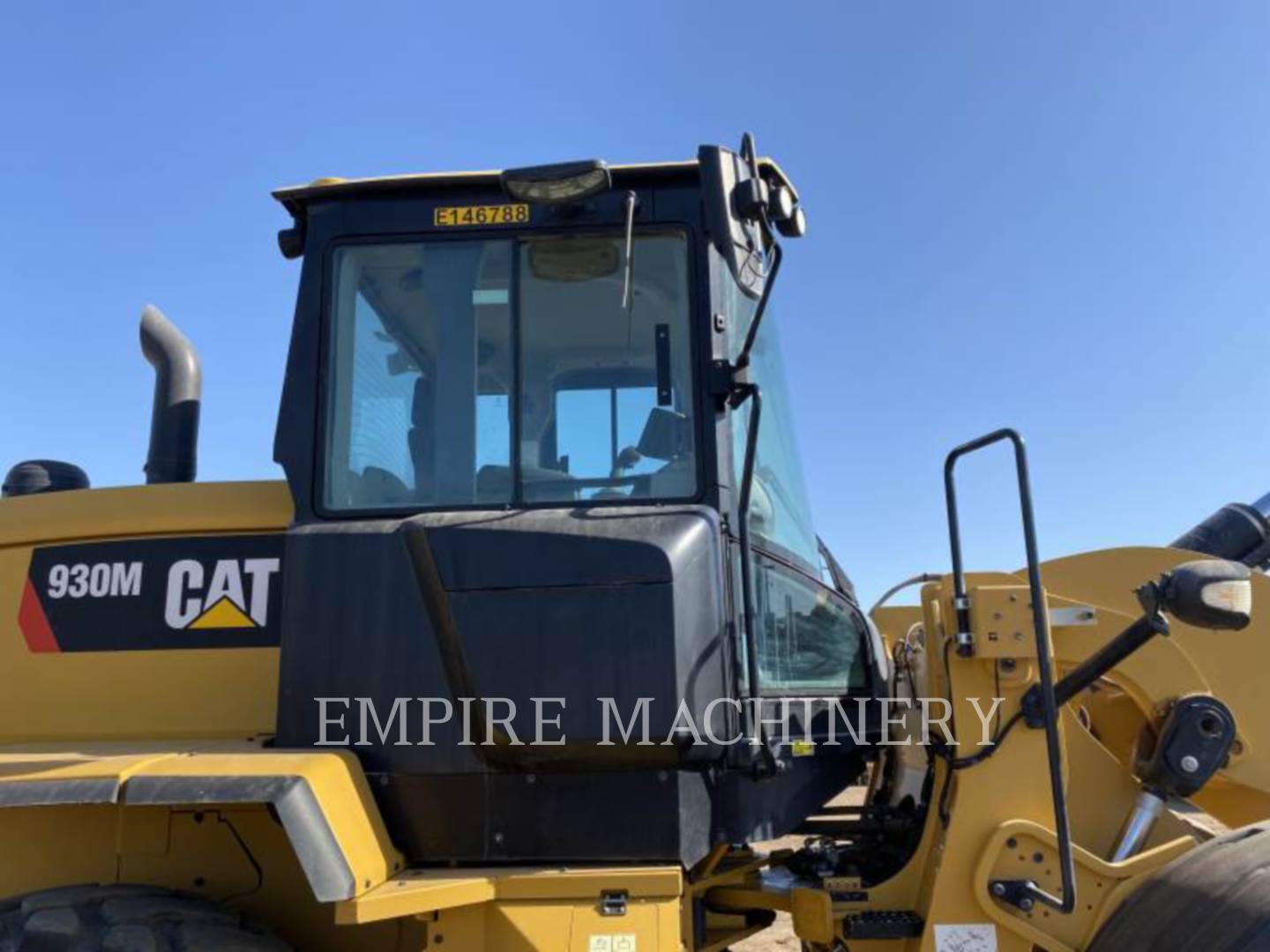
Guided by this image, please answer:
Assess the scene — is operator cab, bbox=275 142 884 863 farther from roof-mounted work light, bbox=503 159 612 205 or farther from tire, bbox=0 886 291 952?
tire, bbox=0 886 291 952

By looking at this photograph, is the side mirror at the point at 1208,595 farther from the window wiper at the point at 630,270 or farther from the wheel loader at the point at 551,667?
the window wiper at the point at 630,270

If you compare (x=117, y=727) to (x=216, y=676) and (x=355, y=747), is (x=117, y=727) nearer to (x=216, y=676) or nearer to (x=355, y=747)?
(x=216, y=676)

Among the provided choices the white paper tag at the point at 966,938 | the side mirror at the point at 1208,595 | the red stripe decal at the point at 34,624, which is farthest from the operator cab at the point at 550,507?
the side mirror at the point at 1208,595

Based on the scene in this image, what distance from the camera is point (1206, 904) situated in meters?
2.69

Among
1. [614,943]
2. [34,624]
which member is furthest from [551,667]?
[34,624]

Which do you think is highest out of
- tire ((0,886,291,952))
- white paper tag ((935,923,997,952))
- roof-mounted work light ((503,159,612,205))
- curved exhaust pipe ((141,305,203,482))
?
roof-mounted work light ((503,159,612,205))

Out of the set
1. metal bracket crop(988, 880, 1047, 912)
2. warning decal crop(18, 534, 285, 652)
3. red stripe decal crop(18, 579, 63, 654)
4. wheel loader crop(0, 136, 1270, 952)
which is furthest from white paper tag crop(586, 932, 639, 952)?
red stripe decal crop(18, 579, 63, 654)

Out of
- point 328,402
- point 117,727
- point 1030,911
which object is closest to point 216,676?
point 117,727

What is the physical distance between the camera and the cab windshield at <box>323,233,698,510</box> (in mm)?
3043

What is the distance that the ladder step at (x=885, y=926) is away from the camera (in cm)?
312

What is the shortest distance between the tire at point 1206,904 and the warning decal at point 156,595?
252cm

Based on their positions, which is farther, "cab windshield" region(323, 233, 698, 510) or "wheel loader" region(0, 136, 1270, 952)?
"cab windshield" region(323, 233, 698, 510)

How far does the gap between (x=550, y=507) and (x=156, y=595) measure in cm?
124

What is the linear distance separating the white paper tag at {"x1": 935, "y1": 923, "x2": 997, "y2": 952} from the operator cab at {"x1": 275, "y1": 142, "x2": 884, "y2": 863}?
540 mm
